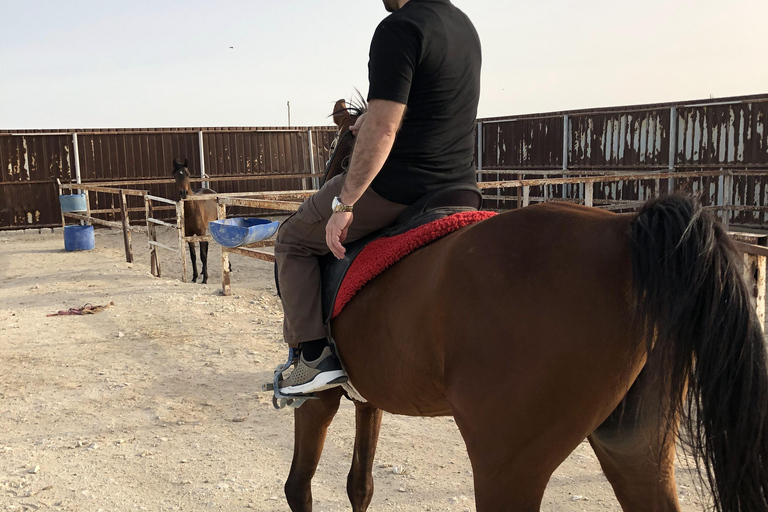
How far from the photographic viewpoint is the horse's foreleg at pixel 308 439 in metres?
2.67

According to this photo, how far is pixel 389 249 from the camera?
217 centimetres

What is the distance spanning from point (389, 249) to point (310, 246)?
487 millimetres

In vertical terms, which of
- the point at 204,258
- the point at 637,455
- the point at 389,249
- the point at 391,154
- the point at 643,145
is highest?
the point at 643,145

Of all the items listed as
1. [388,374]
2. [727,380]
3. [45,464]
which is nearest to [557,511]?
[388,374]

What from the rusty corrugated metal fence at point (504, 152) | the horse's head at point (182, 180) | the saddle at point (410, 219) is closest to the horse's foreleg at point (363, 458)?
the saddle at point (410, 219)

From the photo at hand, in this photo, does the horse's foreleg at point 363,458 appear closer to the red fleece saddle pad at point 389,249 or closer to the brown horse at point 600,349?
the red fleece saddle pad at point 389,249

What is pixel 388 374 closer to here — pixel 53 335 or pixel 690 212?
pixel 690 212

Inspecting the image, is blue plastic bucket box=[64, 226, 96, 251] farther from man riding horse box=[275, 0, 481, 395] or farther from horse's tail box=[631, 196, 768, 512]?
horse's tail box=[631, 196, 768, 512]

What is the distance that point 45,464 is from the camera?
3844mm

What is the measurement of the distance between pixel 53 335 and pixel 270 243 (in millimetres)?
2946

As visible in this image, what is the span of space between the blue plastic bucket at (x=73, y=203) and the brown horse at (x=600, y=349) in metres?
13.9

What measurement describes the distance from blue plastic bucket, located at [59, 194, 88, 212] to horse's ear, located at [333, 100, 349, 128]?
1282 centimetres

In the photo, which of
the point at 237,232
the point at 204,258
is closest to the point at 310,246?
the point at 237,232

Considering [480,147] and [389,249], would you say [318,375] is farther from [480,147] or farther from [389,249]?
[480,147]
